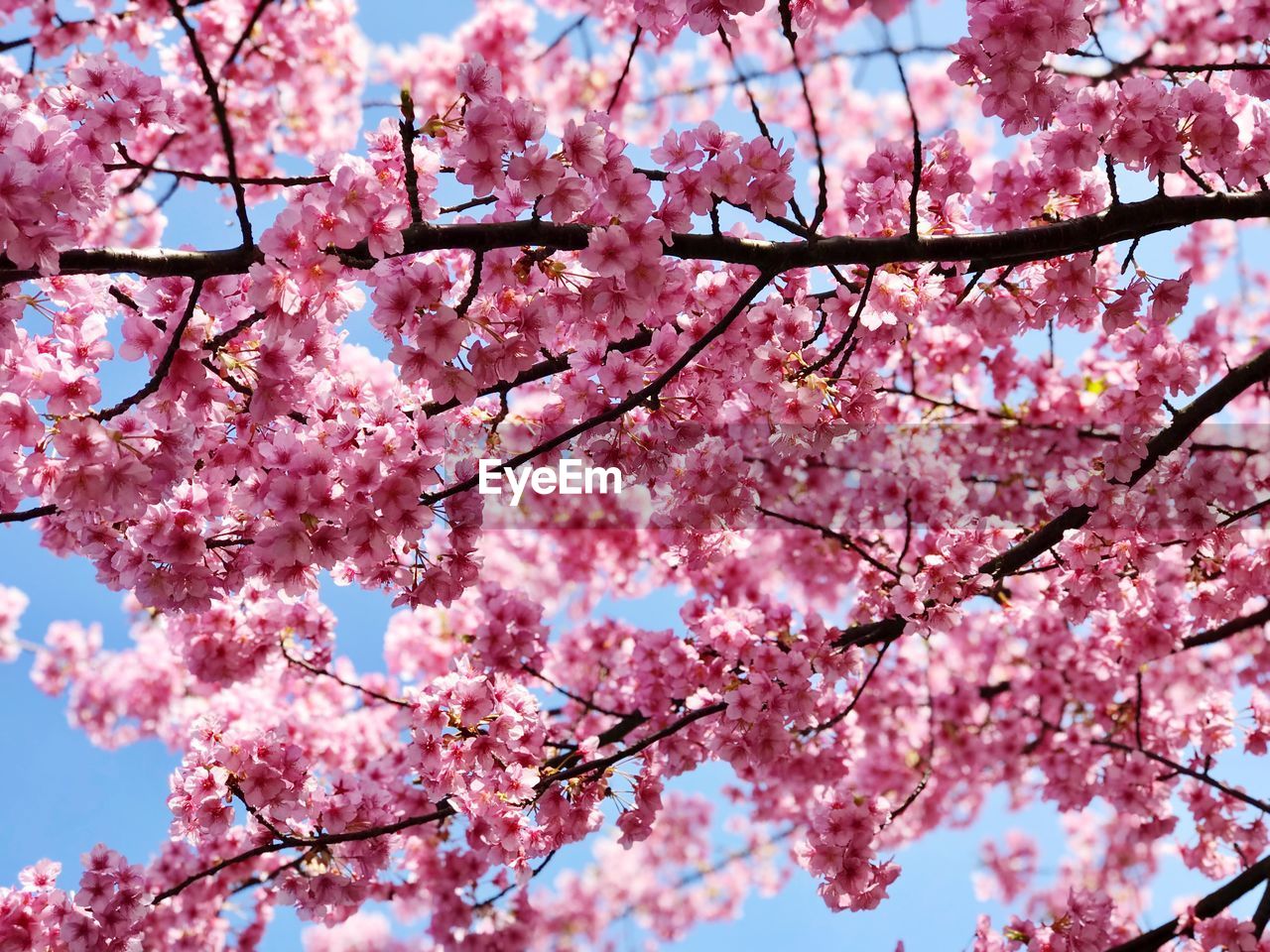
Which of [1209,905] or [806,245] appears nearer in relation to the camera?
[806,245]

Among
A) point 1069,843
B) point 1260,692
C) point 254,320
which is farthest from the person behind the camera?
point 1069,843

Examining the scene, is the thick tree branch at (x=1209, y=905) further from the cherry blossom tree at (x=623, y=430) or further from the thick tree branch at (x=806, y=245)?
the thick tree branch at (x=806, y=245)

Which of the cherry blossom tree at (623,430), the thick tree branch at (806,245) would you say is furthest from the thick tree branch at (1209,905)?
the thick tree branch at (806,245)

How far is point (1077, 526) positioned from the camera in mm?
4180

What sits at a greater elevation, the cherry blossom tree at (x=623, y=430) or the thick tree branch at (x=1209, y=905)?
the cherry blossom tree at (x=623, y=430)

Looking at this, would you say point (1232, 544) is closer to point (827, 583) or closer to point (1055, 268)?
point (1055, 268)

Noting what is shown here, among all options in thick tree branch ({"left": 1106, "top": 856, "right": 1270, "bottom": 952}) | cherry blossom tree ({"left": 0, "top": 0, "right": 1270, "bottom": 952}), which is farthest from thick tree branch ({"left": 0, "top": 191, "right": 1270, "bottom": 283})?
thick tree branch ({"left": 1106, "top": 856, "right": 1270, "bottom": 952})

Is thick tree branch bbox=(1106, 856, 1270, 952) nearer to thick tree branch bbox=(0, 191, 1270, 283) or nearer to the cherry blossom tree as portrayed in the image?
the cherry blossom tree

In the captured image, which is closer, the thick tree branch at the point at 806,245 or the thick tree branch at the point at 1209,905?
the thick tree branch at the point at 806,245

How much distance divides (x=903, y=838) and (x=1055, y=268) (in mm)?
7520

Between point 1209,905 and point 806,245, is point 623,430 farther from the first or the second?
point 1209,905

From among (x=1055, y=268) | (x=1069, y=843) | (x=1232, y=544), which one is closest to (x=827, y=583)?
(x=1232, y=544)

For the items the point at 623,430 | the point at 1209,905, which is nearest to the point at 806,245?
the point at 623,430

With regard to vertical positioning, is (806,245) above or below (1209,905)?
above
